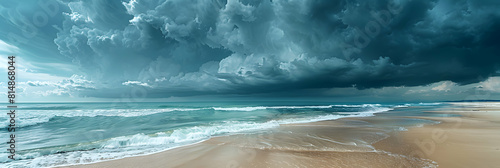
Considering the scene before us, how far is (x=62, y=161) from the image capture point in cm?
600

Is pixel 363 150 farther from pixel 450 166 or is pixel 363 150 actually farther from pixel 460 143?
pixel 460 143

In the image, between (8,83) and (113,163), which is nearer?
(113,163)

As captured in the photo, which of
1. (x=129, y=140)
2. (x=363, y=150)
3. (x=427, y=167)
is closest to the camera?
(x=427, y=167)

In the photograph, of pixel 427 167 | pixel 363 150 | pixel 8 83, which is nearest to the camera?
pixel 427 167

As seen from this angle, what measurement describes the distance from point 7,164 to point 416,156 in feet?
41.3

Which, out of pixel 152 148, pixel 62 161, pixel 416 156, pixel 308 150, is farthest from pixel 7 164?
pixel 416 156

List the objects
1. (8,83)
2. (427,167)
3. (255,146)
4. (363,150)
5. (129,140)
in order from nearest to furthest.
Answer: (427,167) → (8,83) → (363,150) → (255,146) → (129,140)

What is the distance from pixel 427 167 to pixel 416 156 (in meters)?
1.09

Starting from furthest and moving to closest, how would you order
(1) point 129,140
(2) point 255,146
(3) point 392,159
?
(1) point 129,140
(2) point 255,146
(3) point 392,159

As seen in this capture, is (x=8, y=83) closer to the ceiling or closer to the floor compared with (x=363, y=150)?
closer to the ceiling

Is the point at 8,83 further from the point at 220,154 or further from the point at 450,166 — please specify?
the point at 450,166

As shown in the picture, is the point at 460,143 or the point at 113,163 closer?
the point at 113,163

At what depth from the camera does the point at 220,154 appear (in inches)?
256

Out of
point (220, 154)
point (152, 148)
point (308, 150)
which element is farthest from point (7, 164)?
point (308, 150)
